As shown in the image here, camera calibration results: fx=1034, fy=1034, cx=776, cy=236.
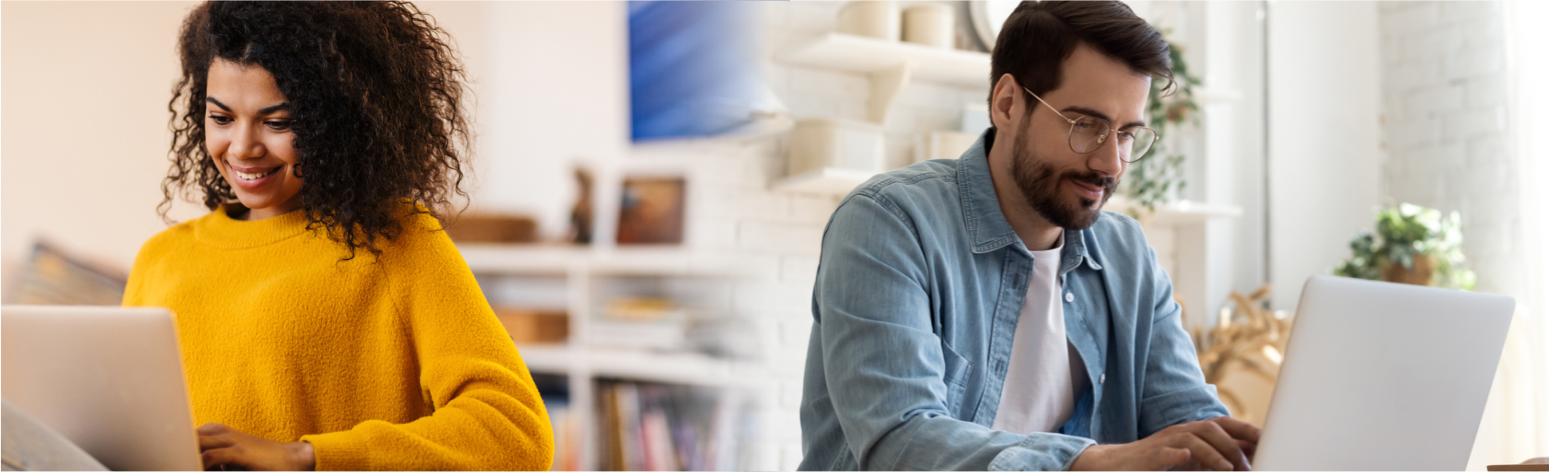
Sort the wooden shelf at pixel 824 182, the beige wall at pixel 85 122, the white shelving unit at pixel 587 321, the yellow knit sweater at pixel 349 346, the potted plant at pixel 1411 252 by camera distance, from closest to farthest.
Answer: the yellow knit sweater at pixel 349 346 → the beige wall at pixel 85 122 → the white shelving unit at pixel 587 321 → the wooden shelf at pixel 824 182 → the potted plant at pixel 1411 252

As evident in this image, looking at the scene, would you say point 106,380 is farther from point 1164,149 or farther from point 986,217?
point 1164,149

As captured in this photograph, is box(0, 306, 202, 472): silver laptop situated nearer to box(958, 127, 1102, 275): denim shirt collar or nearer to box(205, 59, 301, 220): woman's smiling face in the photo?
box(205, 59, 301, 220): woman's smiling face

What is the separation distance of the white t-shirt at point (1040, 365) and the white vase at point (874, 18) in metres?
1.08

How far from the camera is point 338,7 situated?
1054 millimetres

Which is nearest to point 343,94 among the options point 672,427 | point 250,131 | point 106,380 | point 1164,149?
point 250,131

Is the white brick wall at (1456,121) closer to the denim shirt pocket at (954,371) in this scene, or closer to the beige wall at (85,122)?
the denim shirt pocket at (954,371)

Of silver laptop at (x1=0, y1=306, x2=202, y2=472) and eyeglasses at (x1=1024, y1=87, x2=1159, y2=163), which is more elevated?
eyeglasses at (x1=1024, y1=87, x2=1159, y2=163)

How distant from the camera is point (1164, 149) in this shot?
107 inches

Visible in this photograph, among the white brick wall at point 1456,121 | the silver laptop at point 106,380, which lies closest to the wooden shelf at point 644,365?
the silver laptop at point 106,380

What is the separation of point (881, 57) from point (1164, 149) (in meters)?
0.91

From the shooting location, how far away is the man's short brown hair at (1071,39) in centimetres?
119

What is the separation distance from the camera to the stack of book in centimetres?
201

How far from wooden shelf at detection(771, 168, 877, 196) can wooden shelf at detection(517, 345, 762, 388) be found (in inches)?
15.8

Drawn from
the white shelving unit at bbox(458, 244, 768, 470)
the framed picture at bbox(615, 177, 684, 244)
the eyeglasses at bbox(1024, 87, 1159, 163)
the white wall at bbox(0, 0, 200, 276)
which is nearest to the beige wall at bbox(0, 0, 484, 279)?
the white wall at bbox(0, 0, 200, 276)
